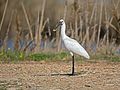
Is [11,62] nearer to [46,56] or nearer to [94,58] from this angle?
[46,56]

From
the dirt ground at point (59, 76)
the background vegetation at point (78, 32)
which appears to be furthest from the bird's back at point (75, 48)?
the background vegetation at point (78, 32)

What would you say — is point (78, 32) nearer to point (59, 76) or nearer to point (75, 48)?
point (75, 48)

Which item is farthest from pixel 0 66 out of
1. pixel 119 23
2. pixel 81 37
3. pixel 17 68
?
pixel 119 23

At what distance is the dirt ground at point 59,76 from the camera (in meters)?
9.46

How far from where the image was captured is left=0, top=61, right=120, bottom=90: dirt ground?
9.46m

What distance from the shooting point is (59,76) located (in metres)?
10.6

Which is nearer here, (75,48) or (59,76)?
(59,76)

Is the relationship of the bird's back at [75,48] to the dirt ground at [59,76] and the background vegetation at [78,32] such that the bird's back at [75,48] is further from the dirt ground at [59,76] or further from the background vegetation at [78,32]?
the background vegetation at [78,32]

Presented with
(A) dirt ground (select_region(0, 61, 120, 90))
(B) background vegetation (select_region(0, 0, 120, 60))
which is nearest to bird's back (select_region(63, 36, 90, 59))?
(A) dirt ground (select_region(0, 61, 120, 90))

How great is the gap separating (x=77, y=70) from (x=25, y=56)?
2.50 meters

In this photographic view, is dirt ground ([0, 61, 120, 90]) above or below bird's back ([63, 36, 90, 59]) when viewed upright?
below

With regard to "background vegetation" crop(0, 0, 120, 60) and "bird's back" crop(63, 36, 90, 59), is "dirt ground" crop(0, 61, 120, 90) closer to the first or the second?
"bird's back" crop(63, 36, 90, 59)

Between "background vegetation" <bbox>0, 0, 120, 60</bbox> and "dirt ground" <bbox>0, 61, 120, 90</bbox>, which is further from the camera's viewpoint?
"background vegetation" <bbox>0, 0, 120, 60</bbox>

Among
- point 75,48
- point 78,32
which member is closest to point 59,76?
point 75,48
